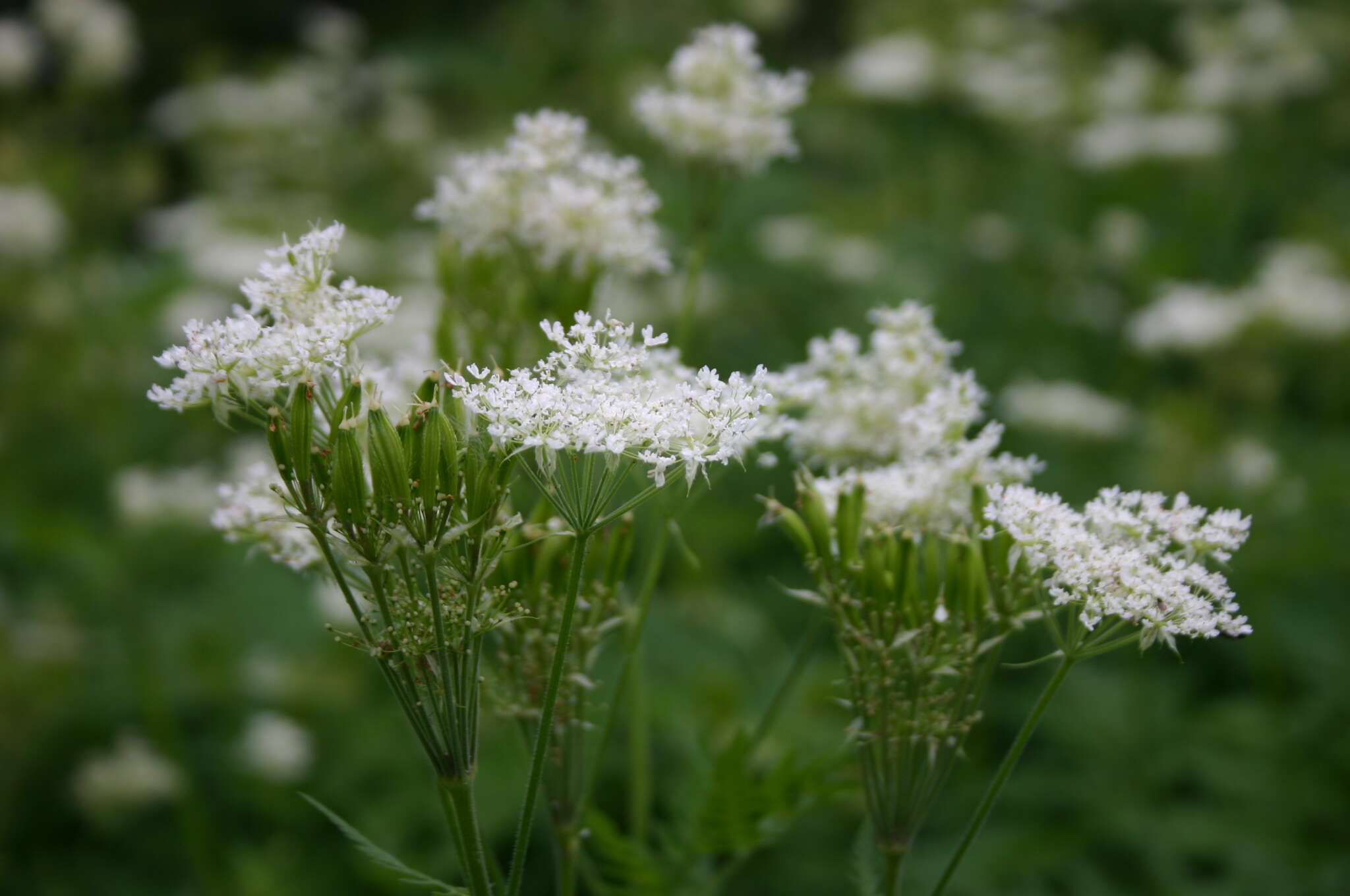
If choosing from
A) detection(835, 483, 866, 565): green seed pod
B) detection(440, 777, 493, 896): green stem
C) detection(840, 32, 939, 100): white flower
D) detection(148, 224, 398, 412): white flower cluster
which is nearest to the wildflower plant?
detection(835, 483, 866, 565): green seed pod

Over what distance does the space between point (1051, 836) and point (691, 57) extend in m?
2.67

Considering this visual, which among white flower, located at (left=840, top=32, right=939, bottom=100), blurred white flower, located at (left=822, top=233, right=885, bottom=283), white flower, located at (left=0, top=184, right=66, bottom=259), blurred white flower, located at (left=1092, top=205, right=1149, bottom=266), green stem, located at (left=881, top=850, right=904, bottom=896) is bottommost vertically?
green stem, located at (left=881, top=850, right=904, bottom=896)

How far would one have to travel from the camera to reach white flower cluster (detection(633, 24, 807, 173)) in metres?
2.14

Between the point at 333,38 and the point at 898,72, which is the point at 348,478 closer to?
the point at 898,72

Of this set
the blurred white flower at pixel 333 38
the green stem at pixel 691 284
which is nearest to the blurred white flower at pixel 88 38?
the blurred white flower at pixel 333 38

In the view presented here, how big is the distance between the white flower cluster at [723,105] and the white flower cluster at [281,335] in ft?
3.42

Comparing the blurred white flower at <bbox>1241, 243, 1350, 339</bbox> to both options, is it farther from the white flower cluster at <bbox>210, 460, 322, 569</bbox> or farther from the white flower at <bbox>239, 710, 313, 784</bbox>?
the white flower cluster at <bbox>210, 460, 322, 569</bbox>

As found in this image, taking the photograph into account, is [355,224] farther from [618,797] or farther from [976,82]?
[618,797]

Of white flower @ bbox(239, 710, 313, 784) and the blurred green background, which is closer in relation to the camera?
the blurred green background

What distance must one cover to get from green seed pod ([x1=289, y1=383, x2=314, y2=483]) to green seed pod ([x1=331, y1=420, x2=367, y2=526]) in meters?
0.03

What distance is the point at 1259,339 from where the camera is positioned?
182 inches

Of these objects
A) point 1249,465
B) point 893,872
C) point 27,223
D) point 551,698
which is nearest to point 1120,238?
point 1249,465

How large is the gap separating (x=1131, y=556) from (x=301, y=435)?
0.97 m

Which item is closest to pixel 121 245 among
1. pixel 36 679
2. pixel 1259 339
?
pixel 36 679
